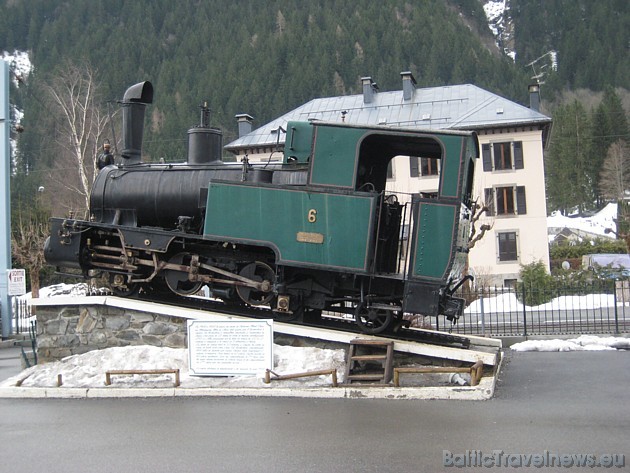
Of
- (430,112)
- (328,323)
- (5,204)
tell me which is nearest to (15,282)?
(5,204)

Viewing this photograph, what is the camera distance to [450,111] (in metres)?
44.3

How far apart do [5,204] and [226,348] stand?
46.8 ft

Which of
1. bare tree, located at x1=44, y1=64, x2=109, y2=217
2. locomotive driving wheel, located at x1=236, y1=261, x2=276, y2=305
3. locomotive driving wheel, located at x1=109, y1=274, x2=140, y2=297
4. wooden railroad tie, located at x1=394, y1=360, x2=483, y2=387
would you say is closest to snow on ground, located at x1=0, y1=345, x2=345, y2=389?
wooden railroad tie, located at x1=394, y1=360, x2=483, y2=387

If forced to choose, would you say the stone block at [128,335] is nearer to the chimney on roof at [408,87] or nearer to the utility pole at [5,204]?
the utility pole at [5,204]

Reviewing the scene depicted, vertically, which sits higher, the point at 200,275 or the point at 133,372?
the point at 200,275

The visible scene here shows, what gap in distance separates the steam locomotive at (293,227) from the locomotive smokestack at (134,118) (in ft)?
0.13

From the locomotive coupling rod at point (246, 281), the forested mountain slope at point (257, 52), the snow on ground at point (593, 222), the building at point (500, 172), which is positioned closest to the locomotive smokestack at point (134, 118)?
the locomotive coupling rod at point (246, 281)

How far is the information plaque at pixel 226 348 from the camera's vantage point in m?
9.62

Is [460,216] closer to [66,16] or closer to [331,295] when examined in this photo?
[331,295]

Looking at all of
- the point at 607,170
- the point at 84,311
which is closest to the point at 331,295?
the point at 84,311

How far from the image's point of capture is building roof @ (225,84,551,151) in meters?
42.6

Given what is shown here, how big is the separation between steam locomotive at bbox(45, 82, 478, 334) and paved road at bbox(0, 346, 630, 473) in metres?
2.16

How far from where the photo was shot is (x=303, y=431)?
24.2 ft

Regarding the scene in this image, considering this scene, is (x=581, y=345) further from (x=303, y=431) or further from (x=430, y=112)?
(x=430, y=112)
